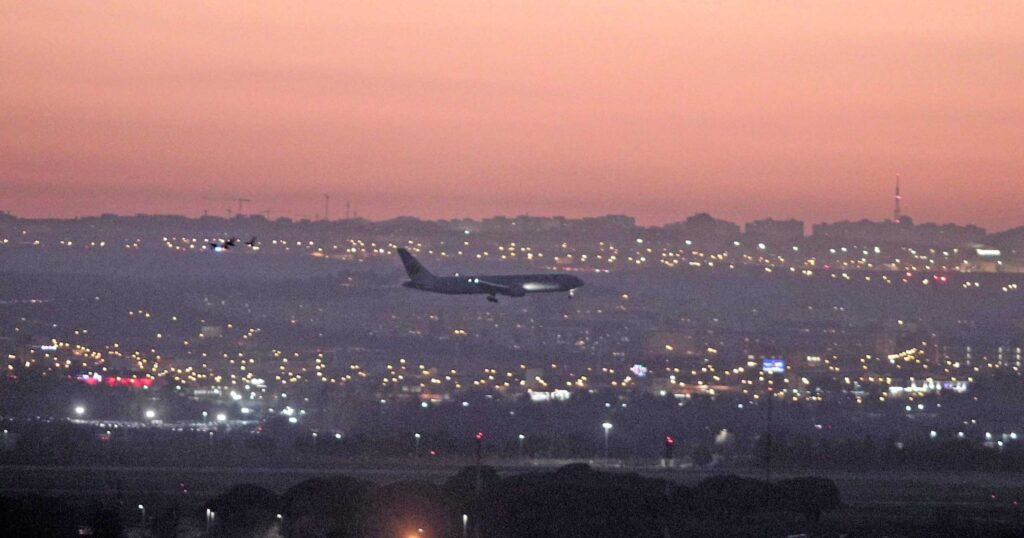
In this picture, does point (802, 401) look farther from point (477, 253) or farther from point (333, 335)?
point (477, 253)

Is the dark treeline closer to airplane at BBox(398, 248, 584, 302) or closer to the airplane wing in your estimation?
the airplane wing

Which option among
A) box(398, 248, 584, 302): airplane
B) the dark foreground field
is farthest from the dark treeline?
box(398, 248, 584, 302): airplane

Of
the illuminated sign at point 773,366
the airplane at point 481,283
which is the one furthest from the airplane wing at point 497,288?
the illuminated sign at point 773,366

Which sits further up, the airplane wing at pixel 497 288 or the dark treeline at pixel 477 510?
the airplane wing at pixel 497 288

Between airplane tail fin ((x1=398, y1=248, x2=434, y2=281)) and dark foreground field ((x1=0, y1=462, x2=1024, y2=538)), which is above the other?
airplane tail fin ((x1=398, y1=248, x2=434, y2=281))

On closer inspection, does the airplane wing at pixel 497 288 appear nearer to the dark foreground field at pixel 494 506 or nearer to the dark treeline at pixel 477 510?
the dark foreground field at pixel 494 506

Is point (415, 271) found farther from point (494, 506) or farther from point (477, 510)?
point (477, 510)


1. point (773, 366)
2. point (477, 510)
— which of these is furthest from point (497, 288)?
point (477, 510)
